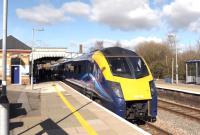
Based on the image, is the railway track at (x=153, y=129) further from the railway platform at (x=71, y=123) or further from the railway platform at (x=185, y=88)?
the railway platform at (x=185, y=88)

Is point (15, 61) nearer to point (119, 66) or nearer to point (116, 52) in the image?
point (116, 52)

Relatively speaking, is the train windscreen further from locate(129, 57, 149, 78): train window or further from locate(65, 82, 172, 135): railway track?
locate(65, 82, 172, 135): railway track

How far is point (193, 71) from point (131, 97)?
95.3 feet

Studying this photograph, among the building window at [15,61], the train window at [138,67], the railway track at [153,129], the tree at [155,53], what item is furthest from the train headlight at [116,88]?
the tree at [155,53]

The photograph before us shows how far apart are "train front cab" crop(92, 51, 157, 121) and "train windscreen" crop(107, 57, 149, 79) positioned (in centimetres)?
26

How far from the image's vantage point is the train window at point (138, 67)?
14.7m

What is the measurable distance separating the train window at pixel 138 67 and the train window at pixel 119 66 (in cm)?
29

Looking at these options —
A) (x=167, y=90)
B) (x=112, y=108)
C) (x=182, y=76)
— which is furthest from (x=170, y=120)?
(x=182, y=76)

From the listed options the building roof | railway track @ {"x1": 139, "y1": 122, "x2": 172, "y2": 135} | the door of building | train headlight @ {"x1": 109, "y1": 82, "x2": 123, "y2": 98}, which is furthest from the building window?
railway track @ {"x1": 139, "y1": 122, "x2": 172, "y2": 135}

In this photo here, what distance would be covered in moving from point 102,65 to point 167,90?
14.8m

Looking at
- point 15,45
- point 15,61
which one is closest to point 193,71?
point 15,61

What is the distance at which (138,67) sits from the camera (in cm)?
1523

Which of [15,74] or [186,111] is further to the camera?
[15,74]

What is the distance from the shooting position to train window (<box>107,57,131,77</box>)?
14.7 meters
